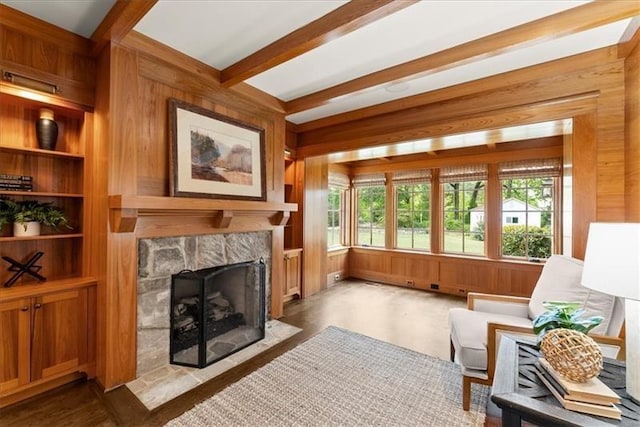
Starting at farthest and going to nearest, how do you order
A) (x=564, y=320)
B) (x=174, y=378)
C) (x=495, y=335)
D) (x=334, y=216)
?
(x=334, y=216) < (x=174, y=378) < (x=495, y=335) < (x=564, y=320)

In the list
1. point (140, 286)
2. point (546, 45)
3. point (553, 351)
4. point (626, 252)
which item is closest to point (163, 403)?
point (140, 286)

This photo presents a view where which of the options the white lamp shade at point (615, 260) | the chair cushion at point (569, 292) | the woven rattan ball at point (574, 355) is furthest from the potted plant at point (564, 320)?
the chair cushion at point (569, 292)

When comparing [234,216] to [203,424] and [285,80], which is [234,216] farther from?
[203,424]

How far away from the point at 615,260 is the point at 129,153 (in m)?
2.98

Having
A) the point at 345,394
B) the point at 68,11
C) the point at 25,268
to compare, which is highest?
the point at 68,11

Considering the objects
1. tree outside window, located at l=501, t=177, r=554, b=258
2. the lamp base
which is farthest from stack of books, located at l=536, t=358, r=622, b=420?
tree outside window, located at l=501, t=177, r=554, b=258

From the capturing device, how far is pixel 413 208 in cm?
546

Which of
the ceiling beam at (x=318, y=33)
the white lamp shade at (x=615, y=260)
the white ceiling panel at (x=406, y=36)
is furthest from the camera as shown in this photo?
the white ceiling panel at (x=406, y=36)

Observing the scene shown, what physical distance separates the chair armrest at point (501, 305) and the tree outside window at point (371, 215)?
126 inches

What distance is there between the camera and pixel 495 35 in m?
2.07

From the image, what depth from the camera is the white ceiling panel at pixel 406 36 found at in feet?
5.98

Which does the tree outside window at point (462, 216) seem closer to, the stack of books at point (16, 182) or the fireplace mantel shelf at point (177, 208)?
the fireplace mantel shelf at point (177, 208)

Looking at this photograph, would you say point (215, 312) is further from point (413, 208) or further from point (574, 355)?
point (413, 208)

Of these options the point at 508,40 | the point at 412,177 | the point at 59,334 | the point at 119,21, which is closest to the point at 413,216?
the point at 412,177
